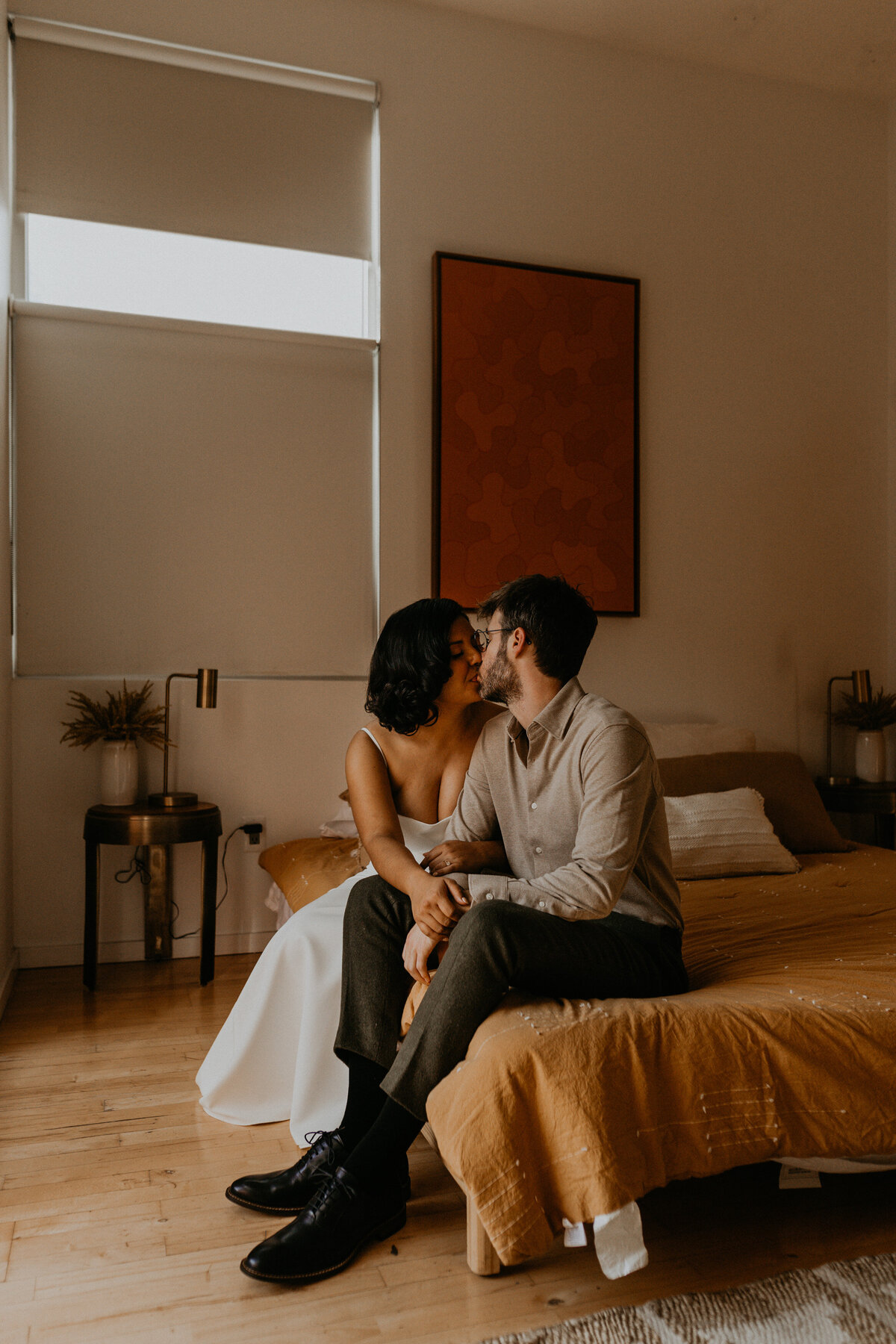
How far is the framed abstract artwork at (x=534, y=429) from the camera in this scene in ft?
12.6

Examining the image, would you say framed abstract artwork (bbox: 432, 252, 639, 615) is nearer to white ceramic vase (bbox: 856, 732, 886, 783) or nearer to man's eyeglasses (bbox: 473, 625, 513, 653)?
white ceramic vase (bbox: 856, 732, 886, 783)

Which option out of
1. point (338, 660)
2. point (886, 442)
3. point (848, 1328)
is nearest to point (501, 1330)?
point (848, 1328)

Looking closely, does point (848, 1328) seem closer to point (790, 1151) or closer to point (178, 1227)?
point (790, 1151)

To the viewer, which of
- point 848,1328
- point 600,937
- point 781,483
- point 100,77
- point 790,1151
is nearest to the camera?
point 848,1328

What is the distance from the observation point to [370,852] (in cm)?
211

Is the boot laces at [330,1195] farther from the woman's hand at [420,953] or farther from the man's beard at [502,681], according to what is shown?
the man's beard at [502,681]

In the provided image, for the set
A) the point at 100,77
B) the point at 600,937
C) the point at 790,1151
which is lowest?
the point at 790,1151

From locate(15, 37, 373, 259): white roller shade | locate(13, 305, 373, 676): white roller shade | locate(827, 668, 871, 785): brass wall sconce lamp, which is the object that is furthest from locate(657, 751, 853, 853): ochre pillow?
locate(15, 37, 373, 259): white roller shade

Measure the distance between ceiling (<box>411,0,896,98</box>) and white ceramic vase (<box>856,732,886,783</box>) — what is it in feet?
9.31

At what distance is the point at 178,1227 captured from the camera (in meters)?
1.73

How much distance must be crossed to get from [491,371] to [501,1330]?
10.7 feet

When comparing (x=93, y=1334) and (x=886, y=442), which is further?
(x=886, y=442)

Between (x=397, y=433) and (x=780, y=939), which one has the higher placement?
(x=397, y=433)

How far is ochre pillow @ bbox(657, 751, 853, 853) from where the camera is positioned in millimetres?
3463
